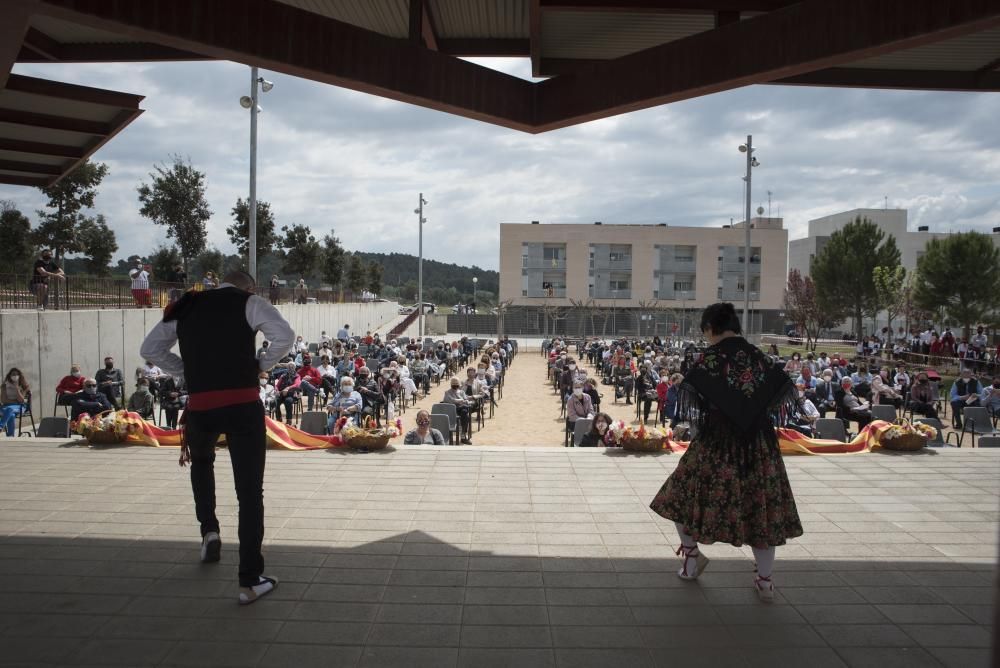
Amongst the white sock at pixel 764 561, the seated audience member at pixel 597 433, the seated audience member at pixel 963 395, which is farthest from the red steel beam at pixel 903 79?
the seated audience member at pixel 963 395

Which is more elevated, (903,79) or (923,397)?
(903,79)

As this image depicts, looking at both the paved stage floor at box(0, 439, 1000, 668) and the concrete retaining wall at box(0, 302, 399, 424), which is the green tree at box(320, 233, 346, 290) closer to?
the concrete retaining wall at box(0, 302, 399, 424)

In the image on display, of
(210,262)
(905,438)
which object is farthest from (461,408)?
(210,262)

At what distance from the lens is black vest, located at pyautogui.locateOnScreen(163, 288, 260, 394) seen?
10.4 ft

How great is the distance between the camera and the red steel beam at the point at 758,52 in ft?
12.3

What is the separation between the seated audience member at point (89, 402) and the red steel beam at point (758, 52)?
795cm

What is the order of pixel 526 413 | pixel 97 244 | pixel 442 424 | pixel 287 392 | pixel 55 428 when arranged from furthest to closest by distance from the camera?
pixel 97 244, pixel 526 413, pixel 287 392, pixel 442 424, pixel 55 428

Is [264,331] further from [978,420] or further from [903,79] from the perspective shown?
[978,420]

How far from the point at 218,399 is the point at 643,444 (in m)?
4.33

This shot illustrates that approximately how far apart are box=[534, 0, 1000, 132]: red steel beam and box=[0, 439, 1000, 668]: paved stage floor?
2949 mm

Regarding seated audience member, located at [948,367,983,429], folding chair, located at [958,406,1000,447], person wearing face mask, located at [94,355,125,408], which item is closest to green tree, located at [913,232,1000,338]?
seated audience member, located at [948,367,983,429]

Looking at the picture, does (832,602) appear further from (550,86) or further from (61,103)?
(61,103)

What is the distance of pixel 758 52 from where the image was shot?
4.39 meters

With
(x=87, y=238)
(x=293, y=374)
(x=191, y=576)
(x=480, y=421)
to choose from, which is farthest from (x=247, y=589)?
(x=87, y=238)
